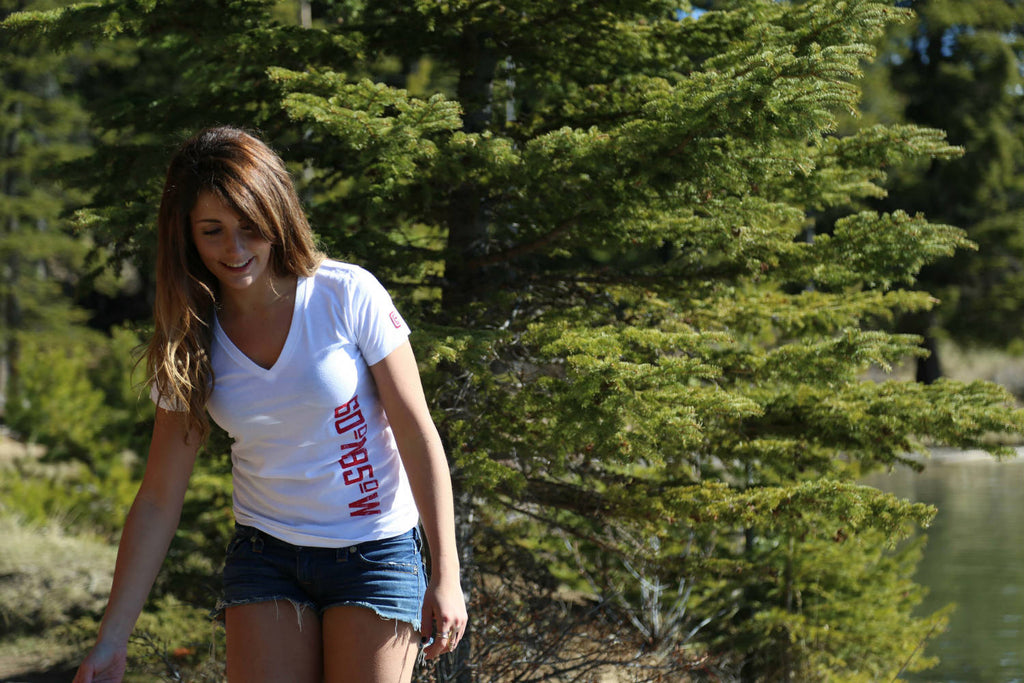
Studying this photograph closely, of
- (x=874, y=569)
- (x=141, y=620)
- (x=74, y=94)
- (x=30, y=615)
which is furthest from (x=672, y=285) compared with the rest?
(x=74, y=94)

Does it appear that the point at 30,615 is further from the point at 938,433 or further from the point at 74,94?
the point at 74,94

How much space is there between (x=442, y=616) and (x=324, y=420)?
0.44m

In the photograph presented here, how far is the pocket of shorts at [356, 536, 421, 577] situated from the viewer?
76.0 inches

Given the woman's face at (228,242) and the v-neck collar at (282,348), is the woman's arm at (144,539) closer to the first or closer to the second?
the v-neck collar at (282,348)

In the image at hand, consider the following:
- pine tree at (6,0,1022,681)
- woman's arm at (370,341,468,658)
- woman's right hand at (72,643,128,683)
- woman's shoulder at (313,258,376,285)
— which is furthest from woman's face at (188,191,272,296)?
pine tree at (6,0,1022,681)

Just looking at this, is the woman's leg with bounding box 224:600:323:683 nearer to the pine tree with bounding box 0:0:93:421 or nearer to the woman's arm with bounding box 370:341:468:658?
the woman's arm with bounding box 370:341:468:658

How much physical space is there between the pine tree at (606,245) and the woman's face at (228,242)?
1840mm

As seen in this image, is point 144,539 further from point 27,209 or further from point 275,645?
point 27,209

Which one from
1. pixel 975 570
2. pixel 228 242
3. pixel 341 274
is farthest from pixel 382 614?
pixel 975 570

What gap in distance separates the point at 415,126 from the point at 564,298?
1511 millimetres

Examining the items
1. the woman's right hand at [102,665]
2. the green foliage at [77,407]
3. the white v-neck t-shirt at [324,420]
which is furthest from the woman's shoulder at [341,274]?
the green foliage at [77,407]

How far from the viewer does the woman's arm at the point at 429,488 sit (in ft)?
6.19

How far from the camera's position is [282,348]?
1966 mm

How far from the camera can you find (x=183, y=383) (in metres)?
1.96
